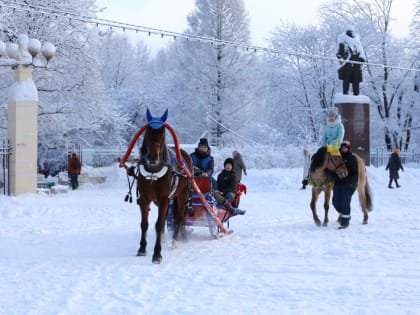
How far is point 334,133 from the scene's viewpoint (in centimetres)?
1123

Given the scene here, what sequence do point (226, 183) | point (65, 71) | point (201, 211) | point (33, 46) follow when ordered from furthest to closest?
1. point (65, 71)
2. point (33, 46)
3. point (226, 183)
4. point (201, 211)

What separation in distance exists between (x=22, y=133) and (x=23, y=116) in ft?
1.65

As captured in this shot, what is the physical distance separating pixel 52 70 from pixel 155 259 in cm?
1749

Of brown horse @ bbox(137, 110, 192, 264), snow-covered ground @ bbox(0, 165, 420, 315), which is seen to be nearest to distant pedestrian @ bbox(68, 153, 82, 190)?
snow-covered ground @ bbox(0, 165, 420, 315)

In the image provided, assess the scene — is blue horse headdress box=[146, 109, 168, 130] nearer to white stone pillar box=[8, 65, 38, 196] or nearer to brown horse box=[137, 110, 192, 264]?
brown horse box=[137, 110, 192, 264]

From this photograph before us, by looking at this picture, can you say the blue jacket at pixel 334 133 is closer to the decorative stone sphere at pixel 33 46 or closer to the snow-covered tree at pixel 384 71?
the decorative stone sphere at pixel 33 46

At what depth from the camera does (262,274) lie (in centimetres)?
642

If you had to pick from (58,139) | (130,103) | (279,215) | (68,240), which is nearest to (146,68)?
(130,103)

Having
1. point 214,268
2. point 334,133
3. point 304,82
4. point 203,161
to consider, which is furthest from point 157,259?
point 304,82

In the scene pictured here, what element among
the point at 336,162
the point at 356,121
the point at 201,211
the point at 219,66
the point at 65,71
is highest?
the point at 219,66

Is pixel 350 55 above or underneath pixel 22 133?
above

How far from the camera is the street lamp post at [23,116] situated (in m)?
15.8

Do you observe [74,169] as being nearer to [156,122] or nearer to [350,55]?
[350,55]

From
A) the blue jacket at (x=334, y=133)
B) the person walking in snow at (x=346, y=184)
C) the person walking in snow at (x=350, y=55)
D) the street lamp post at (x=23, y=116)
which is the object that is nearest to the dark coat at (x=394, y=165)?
the person walking in snow at (x=350, y=55)
